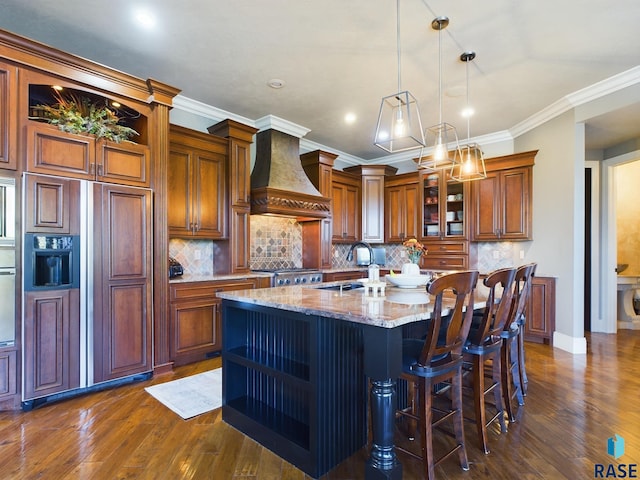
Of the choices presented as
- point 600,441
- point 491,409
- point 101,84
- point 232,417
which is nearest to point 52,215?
point 101,84

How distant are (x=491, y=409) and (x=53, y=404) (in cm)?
332

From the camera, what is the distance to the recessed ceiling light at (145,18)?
260cm

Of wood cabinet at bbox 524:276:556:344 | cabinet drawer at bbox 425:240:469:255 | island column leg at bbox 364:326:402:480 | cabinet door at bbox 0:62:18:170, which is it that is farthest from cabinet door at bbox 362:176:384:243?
cabinet door at bbox 0:62:18:170

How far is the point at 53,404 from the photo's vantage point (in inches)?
106

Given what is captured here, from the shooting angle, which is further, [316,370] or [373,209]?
[373,209]

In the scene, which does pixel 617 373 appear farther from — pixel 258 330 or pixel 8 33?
pixel 8 33

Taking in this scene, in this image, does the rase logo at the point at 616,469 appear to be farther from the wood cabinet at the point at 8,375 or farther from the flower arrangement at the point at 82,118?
the flower arrangement at the point at 82,118

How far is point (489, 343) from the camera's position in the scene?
2283 millimetres

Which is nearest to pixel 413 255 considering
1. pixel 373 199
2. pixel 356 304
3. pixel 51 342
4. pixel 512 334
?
pixel 512 334

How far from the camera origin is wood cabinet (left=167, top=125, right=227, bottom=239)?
12.5ft

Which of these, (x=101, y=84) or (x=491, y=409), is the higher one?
(x=101, y=84)

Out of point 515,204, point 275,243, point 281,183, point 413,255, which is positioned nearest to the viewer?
point 413,255

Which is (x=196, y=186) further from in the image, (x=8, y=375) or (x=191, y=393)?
(x=8, y=375)

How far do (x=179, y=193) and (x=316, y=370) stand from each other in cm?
277
